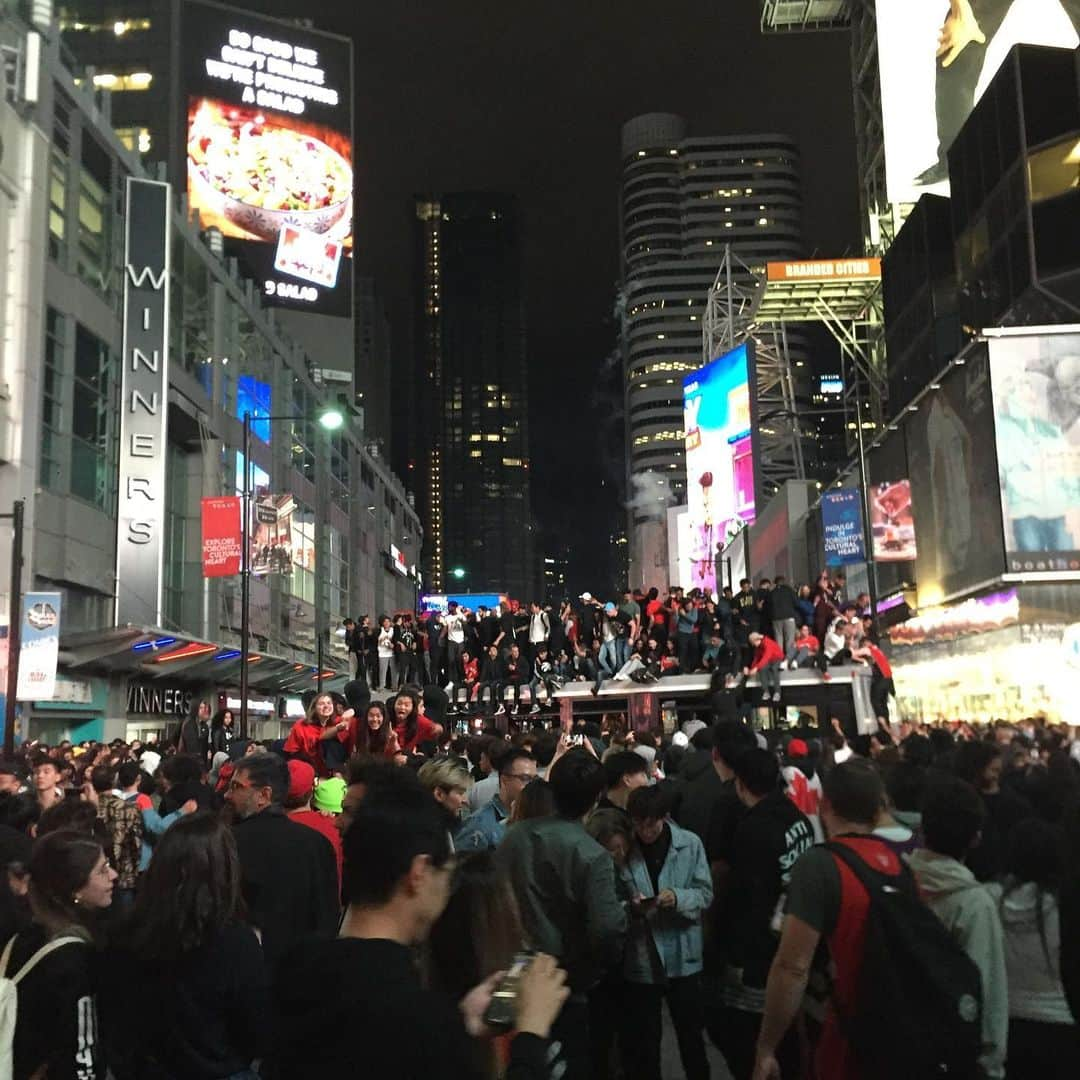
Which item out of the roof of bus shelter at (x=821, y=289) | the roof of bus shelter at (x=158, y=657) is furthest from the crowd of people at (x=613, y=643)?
the roof of bus shelter at (x=821, y=289)

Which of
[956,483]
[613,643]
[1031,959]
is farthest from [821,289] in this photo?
[1031,959]

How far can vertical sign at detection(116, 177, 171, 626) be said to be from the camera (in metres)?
35.2

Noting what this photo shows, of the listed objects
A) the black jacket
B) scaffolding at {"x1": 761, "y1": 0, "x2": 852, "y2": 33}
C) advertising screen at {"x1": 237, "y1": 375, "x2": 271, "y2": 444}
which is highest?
scaffolding at {"x1": 761, "y1": 0, "x2": 852, "y2": 33}

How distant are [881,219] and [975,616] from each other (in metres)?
26.6

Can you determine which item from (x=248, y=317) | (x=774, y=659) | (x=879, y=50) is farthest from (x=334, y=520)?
(x=774, y=659)

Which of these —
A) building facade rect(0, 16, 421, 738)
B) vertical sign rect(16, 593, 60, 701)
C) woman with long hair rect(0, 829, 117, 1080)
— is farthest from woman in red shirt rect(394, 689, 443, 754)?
building facade rect(0, 16, 421, 738)

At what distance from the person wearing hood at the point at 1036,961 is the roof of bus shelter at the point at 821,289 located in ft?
172

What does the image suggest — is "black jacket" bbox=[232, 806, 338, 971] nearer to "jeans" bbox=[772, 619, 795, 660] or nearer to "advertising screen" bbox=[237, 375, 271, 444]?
"jeans" bbox=[772, 619, 795, 660]

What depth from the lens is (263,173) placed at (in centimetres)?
6222

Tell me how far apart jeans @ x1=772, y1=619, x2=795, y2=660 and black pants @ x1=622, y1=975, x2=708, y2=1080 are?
→ 45.0 ft

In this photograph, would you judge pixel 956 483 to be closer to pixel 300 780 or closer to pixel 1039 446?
pixel 1039 446

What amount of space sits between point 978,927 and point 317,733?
6.85 metres

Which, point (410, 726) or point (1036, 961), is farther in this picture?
point (410, 726)

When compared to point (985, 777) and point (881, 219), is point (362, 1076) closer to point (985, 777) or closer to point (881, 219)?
point (985, 777)
